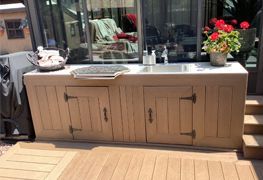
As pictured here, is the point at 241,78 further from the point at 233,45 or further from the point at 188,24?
the point at 188,24

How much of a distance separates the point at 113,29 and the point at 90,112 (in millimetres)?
1029

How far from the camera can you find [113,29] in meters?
2.92

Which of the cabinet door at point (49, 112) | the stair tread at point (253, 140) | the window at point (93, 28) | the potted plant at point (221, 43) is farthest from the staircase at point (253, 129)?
the cabinet door at point (49, 112)

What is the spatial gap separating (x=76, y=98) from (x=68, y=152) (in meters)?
0.61

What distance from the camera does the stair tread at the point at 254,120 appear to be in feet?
8.12

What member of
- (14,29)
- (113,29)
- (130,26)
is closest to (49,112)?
(113,29)

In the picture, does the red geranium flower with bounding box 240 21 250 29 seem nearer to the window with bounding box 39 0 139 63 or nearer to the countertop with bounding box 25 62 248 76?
the countertop with bounding box 25 62 248 76

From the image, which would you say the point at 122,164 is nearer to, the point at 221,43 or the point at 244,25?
the point at 221,43

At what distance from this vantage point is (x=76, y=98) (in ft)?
8.83

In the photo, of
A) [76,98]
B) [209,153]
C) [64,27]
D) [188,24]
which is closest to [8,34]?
[64,27]

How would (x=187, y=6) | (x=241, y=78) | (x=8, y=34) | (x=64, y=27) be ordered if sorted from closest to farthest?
(x=241, y=78), (x=187, y=6), (x=64, y=27), (x=8, y=34)

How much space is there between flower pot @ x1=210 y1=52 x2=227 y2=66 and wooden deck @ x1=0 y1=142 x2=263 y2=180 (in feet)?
3.03

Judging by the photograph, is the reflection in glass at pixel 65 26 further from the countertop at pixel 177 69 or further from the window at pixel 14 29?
the window at pixel 14 29

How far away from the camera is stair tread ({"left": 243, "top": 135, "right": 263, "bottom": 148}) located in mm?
2319
